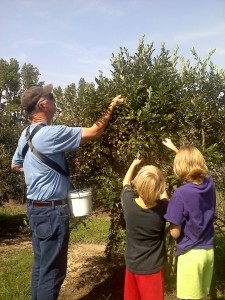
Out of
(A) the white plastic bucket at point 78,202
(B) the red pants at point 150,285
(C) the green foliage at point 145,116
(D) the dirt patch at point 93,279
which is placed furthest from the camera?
(D) the dirt patch at point 93,279

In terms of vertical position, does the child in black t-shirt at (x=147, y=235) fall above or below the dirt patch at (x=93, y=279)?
above

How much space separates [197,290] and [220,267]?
12.0 ft

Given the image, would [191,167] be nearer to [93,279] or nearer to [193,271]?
[193,271]

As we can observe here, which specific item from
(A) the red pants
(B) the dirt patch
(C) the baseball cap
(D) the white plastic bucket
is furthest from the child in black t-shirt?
(B) the dirt patch

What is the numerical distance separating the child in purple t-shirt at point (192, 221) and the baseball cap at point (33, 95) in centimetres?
178

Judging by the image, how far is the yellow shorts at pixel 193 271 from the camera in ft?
11.5

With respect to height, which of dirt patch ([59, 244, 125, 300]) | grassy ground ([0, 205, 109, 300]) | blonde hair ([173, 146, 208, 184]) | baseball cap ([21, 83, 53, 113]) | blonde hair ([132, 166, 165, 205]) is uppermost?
baseball cap ([21, 83, 53, 113])

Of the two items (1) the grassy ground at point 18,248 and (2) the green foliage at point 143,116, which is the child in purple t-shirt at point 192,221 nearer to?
(2) the green foliage at point 143,116

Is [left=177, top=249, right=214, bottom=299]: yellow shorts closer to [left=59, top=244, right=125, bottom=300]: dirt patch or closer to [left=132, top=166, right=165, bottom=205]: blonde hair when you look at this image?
[left=132, top=166, right=165, bottom=205]: blonde hair

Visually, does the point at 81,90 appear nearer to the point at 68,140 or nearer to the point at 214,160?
the point at 68,140

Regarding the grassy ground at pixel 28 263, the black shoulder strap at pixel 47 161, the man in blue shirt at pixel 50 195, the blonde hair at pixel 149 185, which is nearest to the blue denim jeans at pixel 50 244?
the man in blue shirt at pixel 50 195

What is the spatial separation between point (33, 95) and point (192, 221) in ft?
7.71

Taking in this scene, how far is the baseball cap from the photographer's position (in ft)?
13.0

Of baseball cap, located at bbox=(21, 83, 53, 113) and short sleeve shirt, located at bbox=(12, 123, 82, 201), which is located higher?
baseball cap, located at bbox=(21, 83, 53, 113)
